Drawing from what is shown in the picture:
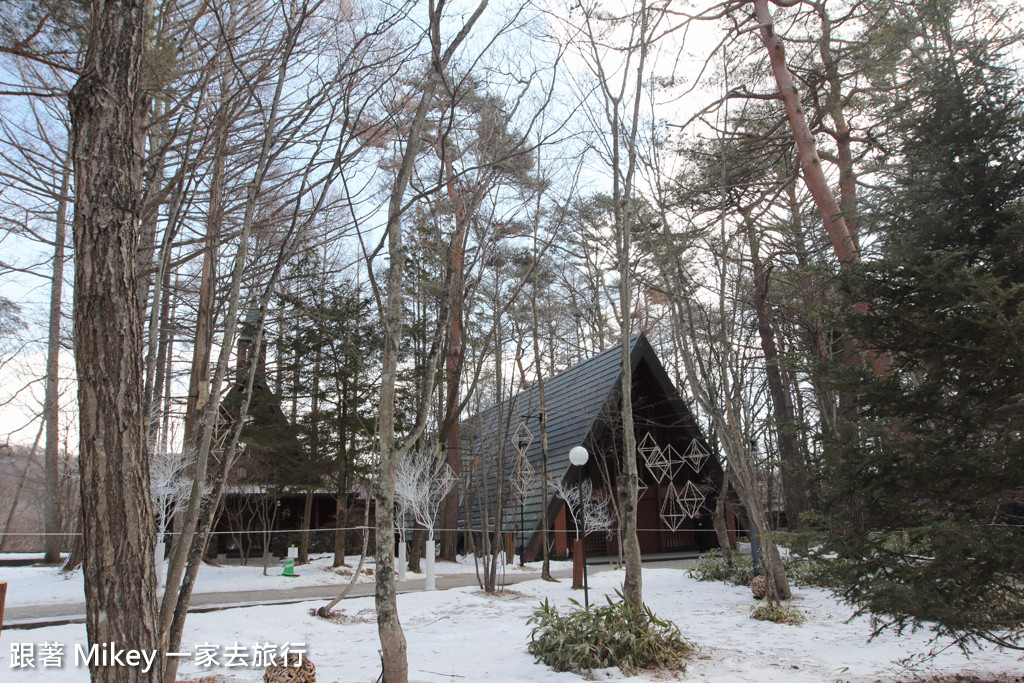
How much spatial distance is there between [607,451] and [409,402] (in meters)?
4.94

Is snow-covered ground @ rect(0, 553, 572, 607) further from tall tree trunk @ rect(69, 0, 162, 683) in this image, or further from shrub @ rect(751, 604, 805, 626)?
tall tree trunk @ rect(69, 0, 162, 683)

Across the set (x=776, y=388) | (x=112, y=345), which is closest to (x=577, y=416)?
(x=776, y=388)

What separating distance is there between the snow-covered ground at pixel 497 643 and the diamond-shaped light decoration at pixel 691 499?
4.99 m

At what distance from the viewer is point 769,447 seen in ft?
53.4

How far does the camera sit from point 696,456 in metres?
13.8

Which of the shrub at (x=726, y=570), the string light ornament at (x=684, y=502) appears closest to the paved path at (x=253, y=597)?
the string light ornament at (x=684, y=502)

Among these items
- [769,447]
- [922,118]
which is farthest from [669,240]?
[769,447]

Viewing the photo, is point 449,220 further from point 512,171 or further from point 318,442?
point 318,442

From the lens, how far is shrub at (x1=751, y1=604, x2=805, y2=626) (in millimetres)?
6961

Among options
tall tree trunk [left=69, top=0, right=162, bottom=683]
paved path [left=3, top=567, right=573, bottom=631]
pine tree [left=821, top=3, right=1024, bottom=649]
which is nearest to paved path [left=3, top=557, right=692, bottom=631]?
paved path [left=3, top=567, right=573, bottom=631]

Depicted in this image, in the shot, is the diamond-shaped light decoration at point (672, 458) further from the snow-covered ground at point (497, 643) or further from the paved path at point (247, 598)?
the snow-covered ground at point (497, 643)

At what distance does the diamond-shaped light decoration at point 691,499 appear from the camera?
14078 mm

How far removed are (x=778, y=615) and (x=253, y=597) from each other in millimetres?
6855

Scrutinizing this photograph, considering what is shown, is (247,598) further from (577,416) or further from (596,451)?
(577,416)
